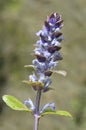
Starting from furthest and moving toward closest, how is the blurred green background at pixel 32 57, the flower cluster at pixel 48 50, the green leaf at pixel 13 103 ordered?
the blurred green background at pixel 32 57
the green leaf at pixel 13 103
the flower cluster at pixel 48 50

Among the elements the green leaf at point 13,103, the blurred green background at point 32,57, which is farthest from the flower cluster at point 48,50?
the blurred green background at point 32,57

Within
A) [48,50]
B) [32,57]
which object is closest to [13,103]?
[48,50]

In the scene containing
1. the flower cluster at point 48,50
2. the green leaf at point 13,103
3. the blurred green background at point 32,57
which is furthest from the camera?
the blurred green background at point 32,57

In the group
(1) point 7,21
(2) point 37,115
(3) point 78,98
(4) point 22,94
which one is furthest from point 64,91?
(2) point 37,115

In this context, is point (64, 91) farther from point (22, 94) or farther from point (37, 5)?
point (37, 5)

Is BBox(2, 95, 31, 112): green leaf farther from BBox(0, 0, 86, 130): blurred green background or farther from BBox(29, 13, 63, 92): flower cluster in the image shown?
BBox(0, 0, 86, 130): blurred green background

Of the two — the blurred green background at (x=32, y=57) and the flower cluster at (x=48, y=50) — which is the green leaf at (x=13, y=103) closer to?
the flower cluster at (x=48, y=50)

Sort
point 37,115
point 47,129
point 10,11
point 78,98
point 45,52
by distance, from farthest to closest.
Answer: point 10,11, point 78,98, point 47,129, point 37,115, point 45,52
